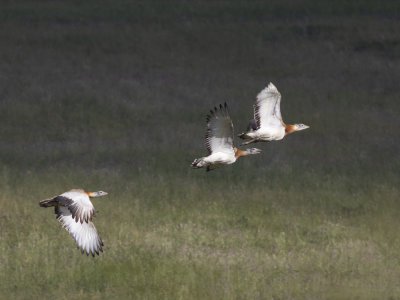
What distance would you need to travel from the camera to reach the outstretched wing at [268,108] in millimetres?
10117

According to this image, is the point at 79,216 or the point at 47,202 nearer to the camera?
the point at 79,216

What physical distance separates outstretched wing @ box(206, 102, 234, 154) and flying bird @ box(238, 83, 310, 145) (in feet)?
0.60

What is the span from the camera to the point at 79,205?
31.0 ft

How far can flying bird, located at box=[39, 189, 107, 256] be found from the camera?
30.5ft

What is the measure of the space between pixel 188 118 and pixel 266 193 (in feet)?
19.1

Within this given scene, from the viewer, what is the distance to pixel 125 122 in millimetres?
20750

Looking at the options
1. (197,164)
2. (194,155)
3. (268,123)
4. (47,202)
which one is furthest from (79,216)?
(194,155)

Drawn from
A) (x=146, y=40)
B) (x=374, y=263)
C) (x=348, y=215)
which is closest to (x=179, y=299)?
(x=374, y=263)

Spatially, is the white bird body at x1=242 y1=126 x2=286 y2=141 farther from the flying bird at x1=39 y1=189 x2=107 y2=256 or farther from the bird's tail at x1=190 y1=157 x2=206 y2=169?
the flying bird at x1=39 y1=189 x2=107 y2=256

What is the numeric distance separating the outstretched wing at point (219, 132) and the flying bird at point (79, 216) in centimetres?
119

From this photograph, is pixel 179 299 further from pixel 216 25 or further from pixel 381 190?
pixel 216 25

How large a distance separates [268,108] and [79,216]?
2.44m

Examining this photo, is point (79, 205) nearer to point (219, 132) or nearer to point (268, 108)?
point (219, 132)

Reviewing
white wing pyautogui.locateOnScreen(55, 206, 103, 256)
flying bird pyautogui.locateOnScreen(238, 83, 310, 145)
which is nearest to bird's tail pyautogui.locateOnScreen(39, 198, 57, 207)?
white wing pyautogui.locateOnScreen(55, 206, 103, 256)
